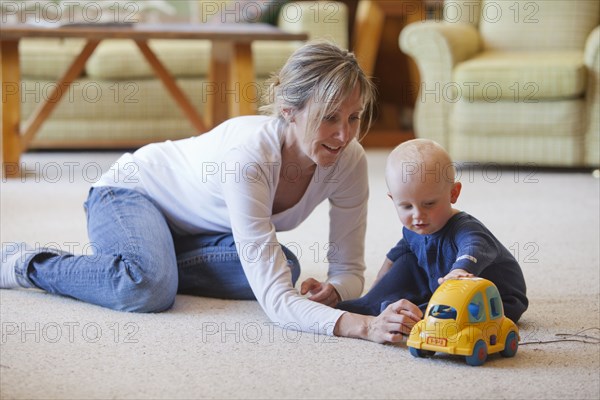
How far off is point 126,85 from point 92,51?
0.56 m

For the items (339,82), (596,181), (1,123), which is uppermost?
(339,82)

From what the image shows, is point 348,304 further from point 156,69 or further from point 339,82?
point 156,69

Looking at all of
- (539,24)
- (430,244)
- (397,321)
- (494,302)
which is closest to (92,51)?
(539,24)

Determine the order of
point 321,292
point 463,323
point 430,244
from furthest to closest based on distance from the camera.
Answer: point 321,292
point 430,244
point 463,323

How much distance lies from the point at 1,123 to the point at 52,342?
2.09 m

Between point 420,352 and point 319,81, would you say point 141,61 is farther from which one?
point 420,352

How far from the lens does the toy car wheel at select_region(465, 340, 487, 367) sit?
149 centimetres

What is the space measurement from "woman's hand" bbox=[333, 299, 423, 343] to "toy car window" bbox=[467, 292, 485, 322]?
0.38 feet

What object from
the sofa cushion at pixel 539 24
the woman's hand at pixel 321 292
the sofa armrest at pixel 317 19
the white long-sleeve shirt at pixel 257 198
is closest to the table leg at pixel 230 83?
the sofa armrest at pixel 317 19

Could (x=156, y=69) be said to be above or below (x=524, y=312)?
above

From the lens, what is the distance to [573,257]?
2.34 m

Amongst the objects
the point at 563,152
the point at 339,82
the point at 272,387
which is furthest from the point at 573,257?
the point at 563,152

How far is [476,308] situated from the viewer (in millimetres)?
1482

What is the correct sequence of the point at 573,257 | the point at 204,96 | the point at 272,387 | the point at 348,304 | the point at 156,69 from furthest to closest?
the point at 204,96, the point at 156,69, the point at 573,257, the point at 348,304, the point at 272,387
